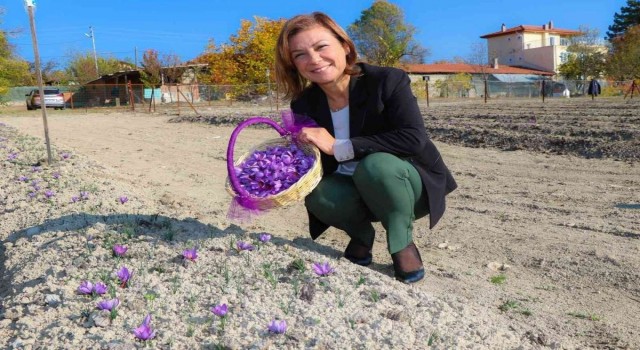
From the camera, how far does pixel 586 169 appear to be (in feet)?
21.0

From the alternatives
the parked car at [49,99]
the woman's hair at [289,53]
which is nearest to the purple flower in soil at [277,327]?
the woman's hair at [289,53]

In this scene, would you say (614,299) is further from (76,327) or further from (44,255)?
(44,255)

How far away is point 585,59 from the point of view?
52.9m

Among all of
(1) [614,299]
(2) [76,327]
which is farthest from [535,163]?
(2) [76,327]

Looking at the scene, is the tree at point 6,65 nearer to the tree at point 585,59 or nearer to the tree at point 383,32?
the tree at point 383,32

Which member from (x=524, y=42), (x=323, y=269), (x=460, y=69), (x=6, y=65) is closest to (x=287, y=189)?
(x=323, y=269)

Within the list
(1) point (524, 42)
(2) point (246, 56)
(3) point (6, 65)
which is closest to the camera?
(3) point (6, 65)

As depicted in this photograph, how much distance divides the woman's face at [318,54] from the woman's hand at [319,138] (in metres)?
0.26

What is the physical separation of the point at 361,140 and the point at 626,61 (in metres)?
50.3

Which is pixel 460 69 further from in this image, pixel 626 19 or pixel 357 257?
pixel 357 257

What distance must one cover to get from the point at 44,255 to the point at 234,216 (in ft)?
3.64

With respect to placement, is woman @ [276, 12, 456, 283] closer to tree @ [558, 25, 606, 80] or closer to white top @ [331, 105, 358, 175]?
white top @ [331, 105, 358, 175]

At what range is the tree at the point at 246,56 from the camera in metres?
39.6

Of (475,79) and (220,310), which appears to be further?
(475,79)
